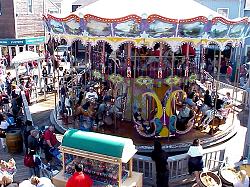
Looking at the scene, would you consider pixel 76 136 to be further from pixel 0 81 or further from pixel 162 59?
pixel 0 81

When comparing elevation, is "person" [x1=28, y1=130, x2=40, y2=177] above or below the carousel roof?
below

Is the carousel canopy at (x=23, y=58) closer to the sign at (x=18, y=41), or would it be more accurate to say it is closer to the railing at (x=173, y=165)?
the railing at (x=173, y=165)

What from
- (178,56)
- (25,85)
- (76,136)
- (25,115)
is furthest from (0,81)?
(76,136)

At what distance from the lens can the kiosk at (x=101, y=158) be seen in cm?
854

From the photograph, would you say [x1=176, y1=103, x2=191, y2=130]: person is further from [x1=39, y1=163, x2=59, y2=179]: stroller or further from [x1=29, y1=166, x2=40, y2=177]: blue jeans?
[x1=29, y1=166, x2=40, y2=177]: blue jeans

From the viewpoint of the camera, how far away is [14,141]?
39.2 ft

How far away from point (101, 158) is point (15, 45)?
2358 centimetres

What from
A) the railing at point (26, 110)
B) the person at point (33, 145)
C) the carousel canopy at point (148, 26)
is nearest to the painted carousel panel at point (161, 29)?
the carousel canopy at point (148, 26)

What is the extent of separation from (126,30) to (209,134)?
16.9ft

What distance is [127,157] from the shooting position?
8.58m

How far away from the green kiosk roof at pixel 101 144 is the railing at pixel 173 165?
4.40 ft

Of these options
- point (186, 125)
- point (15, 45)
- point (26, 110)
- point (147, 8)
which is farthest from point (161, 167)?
point (15, 45)

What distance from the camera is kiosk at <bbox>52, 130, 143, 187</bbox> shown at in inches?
336

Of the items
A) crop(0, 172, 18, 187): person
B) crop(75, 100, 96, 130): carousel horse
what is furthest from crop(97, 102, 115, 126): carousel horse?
crop(0, 172, 18, 187): person
